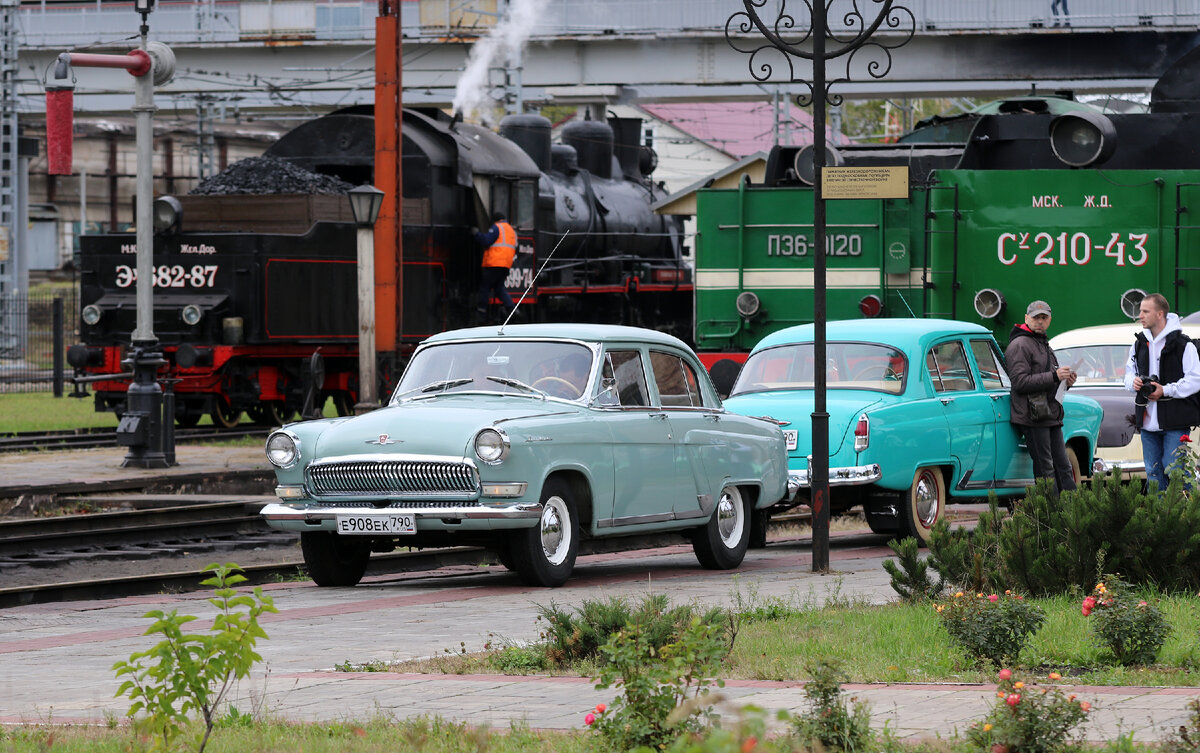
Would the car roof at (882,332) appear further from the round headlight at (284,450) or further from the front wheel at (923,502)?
the round headlight at (284,450)

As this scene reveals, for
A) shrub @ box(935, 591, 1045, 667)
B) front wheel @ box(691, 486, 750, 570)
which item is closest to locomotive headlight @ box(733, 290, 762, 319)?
front wheel @ box(691, 486, 750, 570)

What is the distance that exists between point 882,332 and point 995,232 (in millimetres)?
5296

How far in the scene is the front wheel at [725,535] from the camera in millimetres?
12508

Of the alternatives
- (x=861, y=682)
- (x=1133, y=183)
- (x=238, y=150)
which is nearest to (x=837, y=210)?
(x=1133, y=183)

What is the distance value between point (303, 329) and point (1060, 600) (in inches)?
652

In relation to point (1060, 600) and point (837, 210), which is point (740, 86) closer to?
point (837, 210)

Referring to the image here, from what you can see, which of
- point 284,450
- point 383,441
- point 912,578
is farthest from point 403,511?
point 912,578

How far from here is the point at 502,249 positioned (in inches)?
1011

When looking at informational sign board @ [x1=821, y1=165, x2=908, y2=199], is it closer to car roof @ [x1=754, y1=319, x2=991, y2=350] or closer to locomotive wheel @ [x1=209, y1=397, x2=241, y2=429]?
car roof @ [x1=754, y1=319, x2=991, y2=350]

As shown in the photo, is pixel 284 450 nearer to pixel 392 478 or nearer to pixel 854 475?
pixel 392 478

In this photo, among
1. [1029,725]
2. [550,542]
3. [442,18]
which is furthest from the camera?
[442,18]

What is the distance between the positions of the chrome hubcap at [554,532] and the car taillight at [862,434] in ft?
9.72

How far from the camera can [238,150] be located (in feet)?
227

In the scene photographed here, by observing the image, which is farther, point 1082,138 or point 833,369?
point 1082,138
